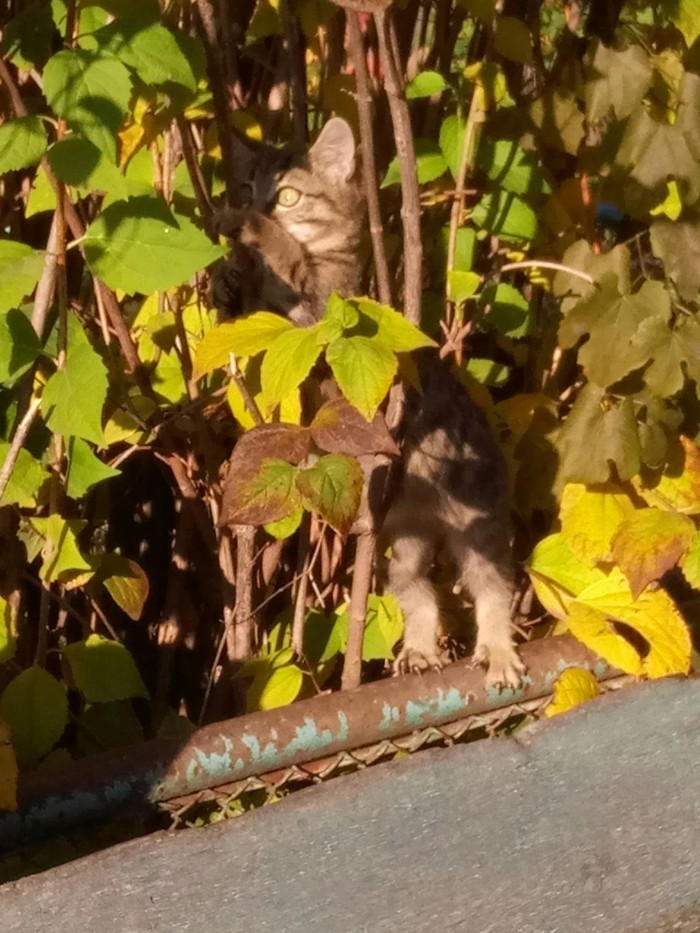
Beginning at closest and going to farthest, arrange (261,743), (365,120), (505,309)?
(365,120), (261,743), (505,309)

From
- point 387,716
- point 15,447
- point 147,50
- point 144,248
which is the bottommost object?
point 387,716

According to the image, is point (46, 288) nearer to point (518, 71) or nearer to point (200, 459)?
point (200, 459)

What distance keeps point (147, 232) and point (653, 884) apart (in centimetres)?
130

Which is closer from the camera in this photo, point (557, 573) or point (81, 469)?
point (81, 469)

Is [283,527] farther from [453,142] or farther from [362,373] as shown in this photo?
[453,142]

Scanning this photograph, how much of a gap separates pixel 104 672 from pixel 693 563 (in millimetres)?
1028

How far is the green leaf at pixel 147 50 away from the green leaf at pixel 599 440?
3.26 feet

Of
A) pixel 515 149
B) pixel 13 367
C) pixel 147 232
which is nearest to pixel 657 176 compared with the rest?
pixel 515 149

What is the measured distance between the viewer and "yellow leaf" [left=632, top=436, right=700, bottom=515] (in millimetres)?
2219

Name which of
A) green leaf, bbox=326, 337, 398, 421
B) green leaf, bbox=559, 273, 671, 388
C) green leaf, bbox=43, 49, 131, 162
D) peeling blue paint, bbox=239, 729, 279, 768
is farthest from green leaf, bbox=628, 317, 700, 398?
green leaf, bbox=43, 49, 131, 162

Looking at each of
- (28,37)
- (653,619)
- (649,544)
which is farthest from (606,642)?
(28,37)

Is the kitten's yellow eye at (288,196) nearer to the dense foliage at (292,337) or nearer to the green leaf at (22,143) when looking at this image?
the dense foliage at (292,337)

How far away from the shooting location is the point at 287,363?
155cm

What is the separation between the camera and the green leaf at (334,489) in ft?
5.00
